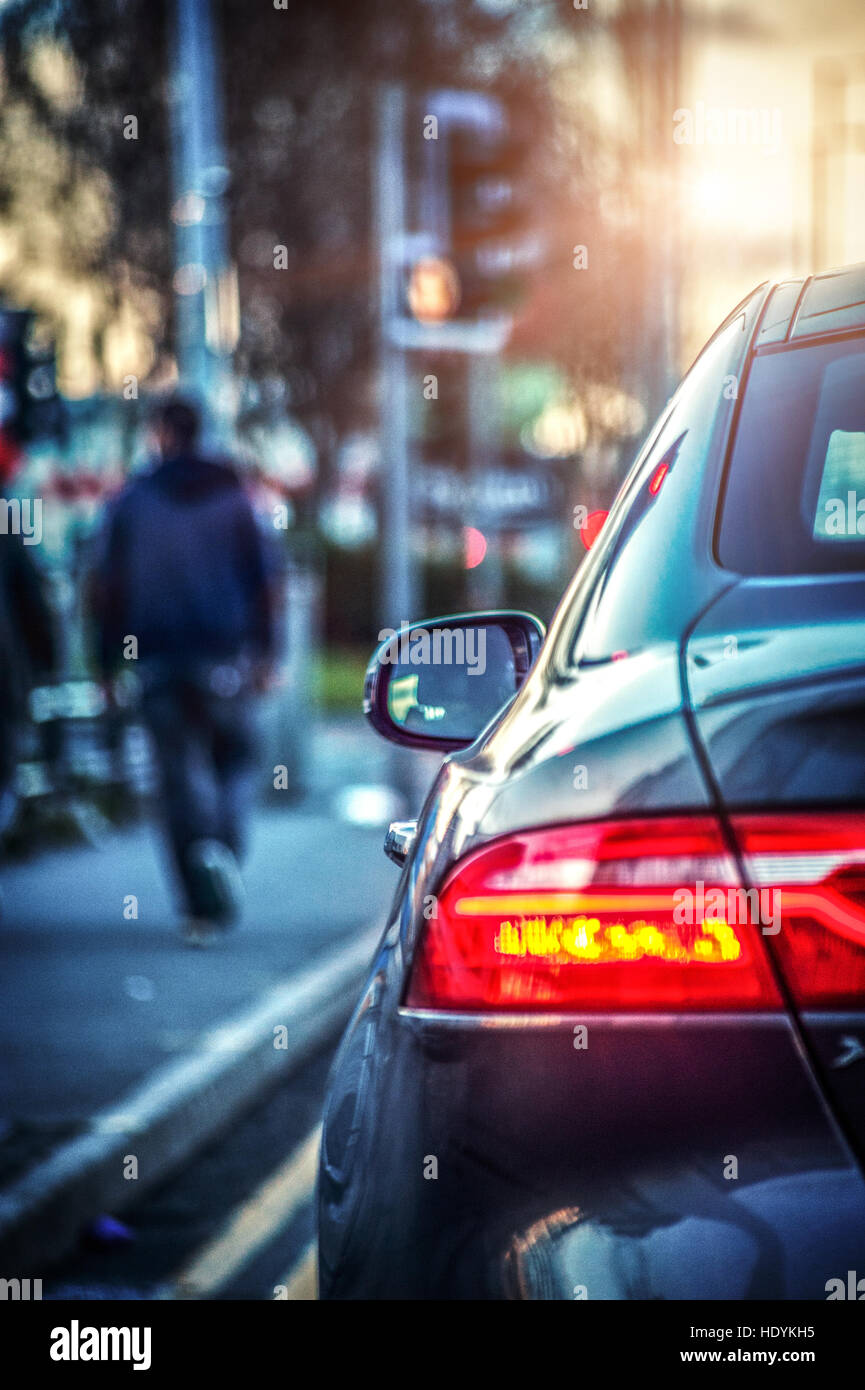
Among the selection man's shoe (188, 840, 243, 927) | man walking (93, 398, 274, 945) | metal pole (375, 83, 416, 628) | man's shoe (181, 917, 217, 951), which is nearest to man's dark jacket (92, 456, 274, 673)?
man walking (93, 398, 274, 945)

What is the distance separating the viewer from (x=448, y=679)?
251 centimetres

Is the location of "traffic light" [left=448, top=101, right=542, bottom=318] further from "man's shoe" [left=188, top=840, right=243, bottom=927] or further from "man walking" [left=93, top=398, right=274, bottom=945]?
"man's shoe" [left=188, top=840, right=243, bottom=927]

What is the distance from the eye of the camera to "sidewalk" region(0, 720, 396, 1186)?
17.4 ft

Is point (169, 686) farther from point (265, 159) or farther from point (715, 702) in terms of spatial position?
point (265, 159)

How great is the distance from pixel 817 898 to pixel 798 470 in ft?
1.84

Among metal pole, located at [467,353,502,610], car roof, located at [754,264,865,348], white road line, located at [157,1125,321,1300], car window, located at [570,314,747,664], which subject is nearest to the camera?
car window, located at [570,314,747,664]

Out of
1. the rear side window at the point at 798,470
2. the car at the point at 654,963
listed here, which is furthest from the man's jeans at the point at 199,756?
the car at the point at 654,963

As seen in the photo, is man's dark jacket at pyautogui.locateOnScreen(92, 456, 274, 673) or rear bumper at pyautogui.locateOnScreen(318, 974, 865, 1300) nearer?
rear bumper at pyautogui.locateOnScreen(318, 974, 865, 1300)

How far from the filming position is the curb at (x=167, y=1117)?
404 centimetres

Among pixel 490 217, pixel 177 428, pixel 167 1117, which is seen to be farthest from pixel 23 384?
pixel 167 1117

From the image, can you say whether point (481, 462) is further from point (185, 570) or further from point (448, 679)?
point (448, 679)

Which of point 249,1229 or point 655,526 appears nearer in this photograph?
point 655,526

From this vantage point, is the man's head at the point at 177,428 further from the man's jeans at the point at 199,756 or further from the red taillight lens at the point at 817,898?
the red taillight lens at the point at 817,898

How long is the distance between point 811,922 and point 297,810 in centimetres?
1199
